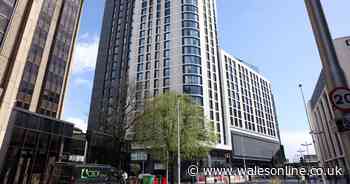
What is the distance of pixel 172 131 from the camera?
95.3 feet

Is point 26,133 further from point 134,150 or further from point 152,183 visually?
point 134,150

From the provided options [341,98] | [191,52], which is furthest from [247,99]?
[341,98]

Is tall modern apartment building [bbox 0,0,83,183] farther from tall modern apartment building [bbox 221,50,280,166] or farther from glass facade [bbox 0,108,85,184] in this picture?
tall modern apartment building [bbox 221,50,280,166]

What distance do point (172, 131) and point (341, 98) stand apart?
25948 millimetres

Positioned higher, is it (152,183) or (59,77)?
(59,77)

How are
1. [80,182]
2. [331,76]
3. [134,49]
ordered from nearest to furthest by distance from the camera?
[331,76] → [80,182] → [134,49]

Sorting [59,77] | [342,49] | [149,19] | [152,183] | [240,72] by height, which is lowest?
[152,183]

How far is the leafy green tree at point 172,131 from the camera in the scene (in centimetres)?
2866

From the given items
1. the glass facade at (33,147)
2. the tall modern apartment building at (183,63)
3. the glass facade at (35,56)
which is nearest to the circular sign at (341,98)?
the glass facade at (33,147)

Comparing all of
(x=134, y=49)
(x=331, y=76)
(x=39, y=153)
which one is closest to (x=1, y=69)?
(x=39, y=153)

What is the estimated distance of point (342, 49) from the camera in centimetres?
1513

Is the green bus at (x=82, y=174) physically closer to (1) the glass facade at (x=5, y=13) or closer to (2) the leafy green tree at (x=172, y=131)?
(2) the leafy green tree at (x=172, y=131)

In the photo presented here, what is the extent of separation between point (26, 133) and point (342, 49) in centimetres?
3019

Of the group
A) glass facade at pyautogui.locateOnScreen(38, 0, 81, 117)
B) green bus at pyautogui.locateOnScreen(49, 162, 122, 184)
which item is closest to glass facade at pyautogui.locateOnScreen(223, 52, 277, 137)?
glass facade at pyautogui.locateOnScreen(38, 0, 81, 117)
